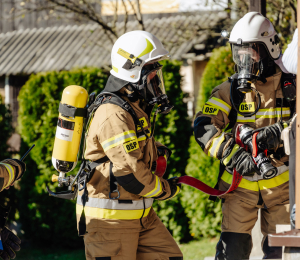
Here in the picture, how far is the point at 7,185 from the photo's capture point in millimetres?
3252

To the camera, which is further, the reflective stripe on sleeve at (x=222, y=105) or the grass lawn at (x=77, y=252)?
the grass lawn at (x=77, y=252)

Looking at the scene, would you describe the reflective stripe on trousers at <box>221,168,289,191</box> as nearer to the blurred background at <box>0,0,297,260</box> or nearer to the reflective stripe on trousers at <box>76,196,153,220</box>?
the reflective stripe on trousers at <box>76,196,153,220</box>

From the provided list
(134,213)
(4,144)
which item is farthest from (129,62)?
(4,144)

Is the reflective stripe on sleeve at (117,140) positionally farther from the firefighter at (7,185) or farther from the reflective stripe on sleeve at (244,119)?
the reflective stripe on sleeve at (244,119)

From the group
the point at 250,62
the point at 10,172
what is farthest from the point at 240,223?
the point at 10,172

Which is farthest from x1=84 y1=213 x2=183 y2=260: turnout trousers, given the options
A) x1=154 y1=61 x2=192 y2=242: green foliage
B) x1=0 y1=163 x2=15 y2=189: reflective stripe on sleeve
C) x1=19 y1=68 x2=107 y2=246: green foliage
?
x1=19 y1=68 x2=107 y2=246: green foliage

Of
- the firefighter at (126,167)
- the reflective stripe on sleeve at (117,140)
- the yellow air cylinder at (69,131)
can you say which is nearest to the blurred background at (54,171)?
the firefighter at (126,167)

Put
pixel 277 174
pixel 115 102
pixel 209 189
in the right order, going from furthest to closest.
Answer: pixel 209 189 < pixel 277 174 < pixel 115 102

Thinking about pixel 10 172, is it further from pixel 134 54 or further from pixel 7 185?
pixel 134 54

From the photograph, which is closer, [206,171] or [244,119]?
[244,119]

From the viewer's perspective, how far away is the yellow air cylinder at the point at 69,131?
3293 mm

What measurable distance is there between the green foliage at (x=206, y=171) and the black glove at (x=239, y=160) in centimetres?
229

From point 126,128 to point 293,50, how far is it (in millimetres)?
1203

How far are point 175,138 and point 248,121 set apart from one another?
2578 mm
